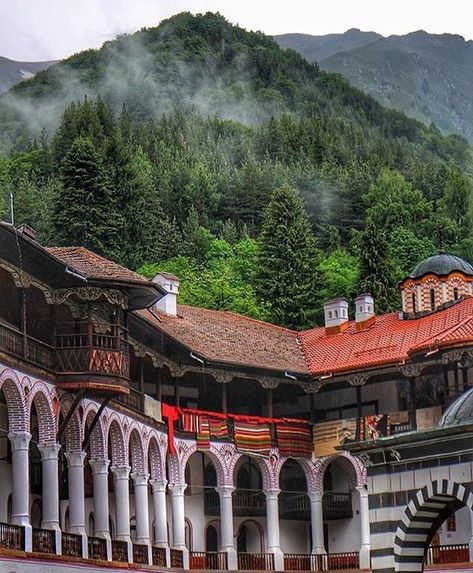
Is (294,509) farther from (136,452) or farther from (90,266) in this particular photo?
(90,266)

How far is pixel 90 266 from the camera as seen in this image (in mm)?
42531

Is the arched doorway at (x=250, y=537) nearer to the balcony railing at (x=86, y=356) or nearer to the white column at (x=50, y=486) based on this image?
the balcony railing at (x=86, y=356)

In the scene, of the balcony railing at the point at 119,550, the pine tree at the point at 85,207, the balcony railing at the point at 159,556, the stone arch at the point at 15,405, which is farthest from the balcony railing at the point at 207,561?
the pine tree at the point at 85,207

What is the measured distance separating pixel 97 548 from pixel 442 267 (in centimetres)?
2206

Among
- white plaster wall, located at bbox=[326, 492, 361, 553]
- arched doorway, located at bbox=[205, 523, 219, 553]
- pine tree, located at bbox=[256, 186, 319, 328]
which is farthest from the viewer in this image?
pine tree, located at bbox=[256, 186, 319, 328]

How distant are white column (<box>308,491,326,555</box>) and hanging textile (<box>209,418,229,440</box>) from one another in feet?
15.2

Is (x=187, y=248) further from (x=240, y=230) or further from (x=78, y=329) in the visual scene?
(x=78, y=329)

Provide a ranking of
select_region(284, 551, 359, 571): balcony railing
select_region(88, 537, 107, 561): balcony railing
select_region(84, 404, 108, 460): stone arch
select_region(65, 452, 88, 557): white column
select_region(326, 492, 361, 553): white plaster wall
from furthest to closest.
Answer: select_region(326, 492, 361, 553): white plaster wall < select_region(284, 551, 359, 571): balcony railing < select_region(84, 404, 108, 460): stone arch < select_region(88, 537, 107, 561): balcony railing < select_region(65, 452, 88, 557): white column

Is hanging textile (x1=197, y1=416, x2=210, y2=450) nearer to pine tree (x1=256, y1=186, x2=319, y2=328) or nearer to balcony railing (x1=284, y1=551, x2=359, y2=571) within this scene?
balcony railing (x1=284, y1=551, x2=359, y2=571)

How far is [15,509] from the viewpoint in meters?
38.1

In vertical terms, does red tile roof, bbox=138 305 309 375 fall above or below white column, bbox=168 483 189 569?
above

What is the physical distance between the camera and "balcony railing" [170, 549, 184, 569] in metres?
49.8

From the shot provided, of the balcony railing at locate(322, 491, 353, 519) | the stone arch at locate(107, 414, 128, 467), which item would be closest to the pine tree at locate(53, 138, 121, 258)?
the balcony railing at locate(322, 491, 353, 519)

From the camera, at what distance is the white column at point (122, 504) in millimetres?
45625
